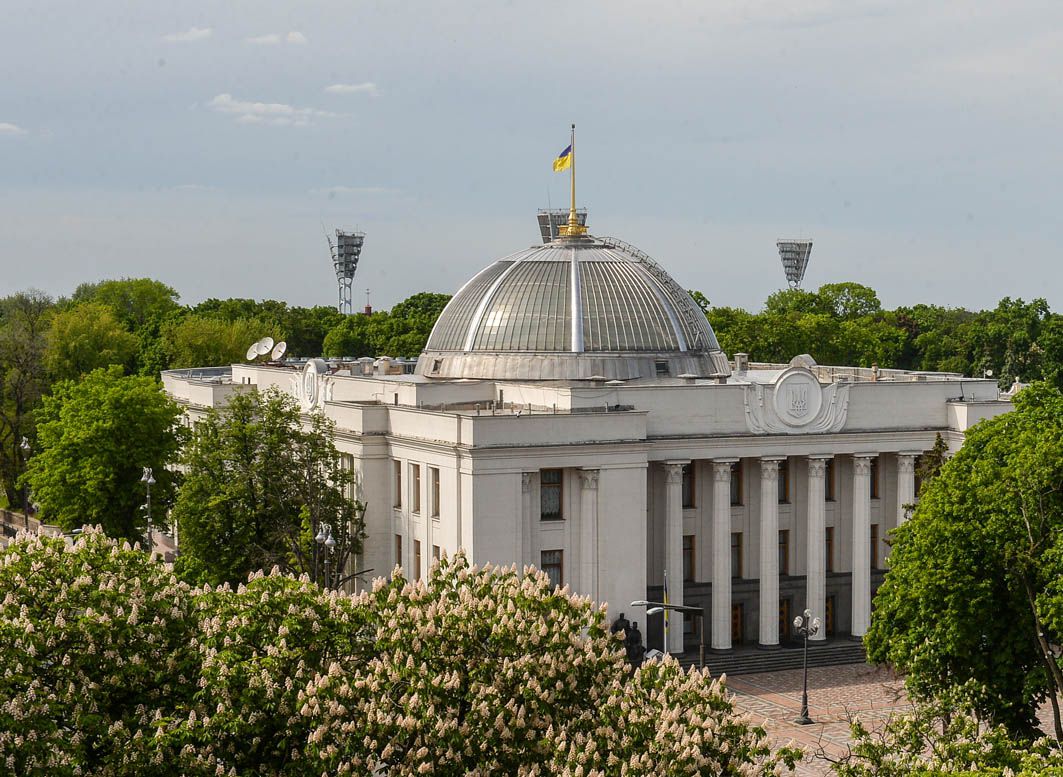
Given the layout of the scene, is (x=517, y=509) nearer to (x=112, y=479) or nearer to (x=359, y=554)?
(x=359, y=554)

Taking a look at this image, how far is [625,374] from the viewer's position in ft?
257

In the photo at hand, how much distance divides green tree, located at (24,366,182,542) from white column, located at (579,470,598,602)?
24.9m

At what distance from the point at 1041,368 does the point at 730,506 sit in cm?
7146

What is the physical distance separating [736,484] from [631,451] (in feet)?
24.7

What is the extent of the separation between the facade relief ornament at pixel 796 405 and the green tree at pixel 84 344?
7198 cm

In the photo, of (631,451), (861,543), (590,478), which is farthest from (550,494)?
(861,543)

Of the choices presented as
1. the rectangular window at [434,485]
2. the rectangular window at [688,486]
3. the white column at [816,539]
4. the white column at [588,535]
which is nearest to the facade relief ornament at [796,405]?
the white column at [816,539]

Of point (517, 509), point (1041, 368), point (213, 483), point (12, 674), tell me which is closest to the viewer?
point (12, 674)

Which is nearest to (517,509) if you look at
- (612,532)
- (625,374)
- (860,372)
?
(612,532)

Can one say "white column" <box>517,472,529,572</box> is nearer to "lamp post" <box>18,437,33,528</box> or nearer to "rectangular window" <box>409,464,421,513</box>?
"rectangular window" <box>409,464,421,513</box>

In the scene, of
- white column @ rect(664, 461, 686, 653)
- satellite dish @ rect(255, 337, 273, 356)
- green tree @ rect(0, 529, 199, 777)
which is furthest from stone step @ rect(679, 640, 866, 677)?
satellite dish @ rect(255, 337, 273, 356)

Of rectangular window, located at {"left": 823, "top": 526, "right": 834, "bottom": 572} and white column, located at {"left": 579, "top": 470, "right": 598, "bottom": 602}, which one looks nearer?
white column, located at {"left": 579, "top": 470, "right": 598, "bottom": 602}

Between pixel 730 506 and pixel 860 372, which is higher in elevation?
pixel 860 372

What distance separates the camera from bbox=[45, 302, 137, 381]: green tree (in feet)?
437
